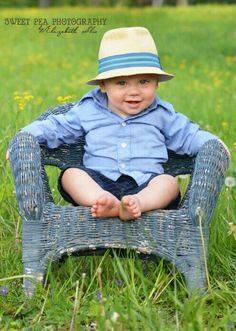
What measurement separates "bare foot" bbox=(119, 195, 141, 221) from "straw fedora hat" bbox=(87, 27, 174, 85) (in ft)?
2.09

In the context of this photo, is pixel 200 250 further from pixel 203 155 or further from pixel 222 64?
pixel 222 64

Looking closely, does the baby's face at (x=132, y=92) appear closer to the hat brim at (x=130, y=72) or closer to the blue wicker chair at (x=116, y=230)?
the hat brim at (x=130, y=72)

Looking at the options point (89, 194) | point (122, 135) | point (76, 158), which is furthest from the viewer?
point (76, 158)

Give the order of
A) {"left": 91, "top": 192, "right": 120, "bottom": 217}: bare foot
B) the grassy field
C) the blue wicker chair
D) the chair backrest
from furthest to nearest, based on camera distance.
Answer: the chair backrest → the blue wicker chair → {"left": 91, "top": 192, "right": 120, "bottom": 217}: bare foot → the grassy field

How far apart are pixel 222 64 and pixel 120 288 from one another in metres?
9.46

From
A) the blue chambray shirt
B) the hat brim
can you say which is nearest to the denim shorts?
the blue chambray shirt

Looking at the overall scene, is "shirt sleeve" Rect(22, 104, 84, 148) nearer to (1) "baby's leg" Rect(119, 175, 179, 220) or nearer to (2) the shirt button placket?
(2) the shirt button placket

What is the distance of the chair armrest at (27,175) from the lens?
3.25 metres

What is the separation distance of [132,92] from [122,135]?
20 centimetres

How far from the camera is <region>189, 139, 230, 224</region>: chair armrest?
10.6 ft

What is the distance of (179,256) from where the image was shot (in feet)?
→ 10.7

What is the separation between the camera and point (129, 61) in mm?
3537

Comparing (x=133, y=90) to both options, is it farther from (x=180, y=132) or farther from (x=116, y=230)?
(x=116, y=230)

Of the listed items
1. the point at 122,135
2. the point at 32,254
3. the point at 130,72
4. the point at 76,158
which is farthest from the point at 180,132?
the point at 32,254
